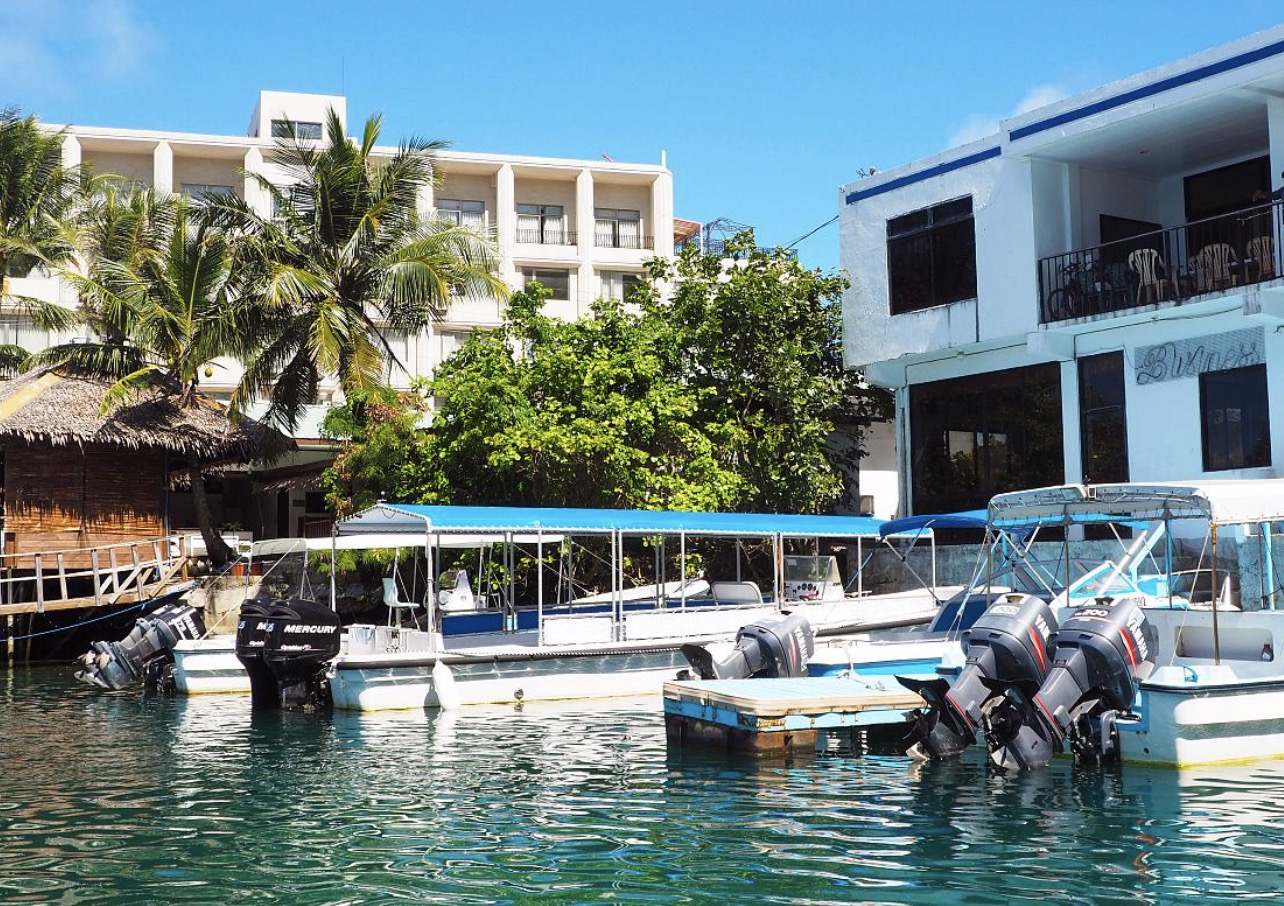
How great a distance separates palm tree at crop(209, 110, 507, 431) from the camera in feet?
92.9

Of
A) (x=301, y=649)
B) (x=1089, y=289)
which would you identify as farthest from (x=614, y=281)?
(x=301, y=649)

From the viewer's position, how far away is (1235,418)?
2122 cm

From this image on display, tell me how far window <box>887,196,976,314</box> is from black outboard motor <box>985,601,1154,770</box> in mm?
12612

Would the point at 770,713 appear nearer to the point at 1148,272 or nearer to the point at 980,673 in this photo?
the point at 980,673

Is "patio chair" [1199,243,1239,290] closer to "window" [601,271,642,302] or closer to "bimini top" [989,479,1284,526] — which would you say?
"bimini top" [989,479,1284,526]

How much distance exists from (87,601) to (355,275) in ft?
28.5

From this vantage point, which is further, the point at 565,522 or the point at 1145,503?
the point at 565,522

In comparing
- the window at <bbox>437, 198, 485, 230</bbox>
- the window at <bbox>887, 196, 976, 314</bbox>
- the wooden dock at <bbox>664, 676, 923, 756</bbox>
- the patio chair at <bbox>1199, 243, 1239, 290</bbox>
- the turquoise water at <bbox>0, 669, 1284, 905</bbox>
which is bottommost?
the turquoise water at <bbox>0, 669, 1284, 905</bbox>

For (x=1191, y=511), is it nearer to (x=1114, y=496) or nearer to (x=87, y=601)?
(x=1114, y=496)

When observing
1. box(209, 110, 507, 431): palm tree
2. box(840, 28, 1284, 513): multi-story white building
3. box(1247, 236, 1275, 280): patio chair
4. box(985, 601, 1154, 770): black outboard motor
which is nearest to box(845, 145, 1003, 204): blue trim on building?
box(840, 28, 1284, 513): multi-story white building

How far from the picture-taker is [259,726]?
17469 millimetres

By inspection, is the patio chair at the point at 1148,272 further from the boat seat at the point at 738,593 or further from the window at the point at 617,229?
the window at the point at 617,229

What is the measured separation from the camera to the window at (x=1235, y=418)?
20766 millimetres

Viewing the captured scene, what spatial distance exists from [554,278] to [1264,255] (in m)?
32.7
